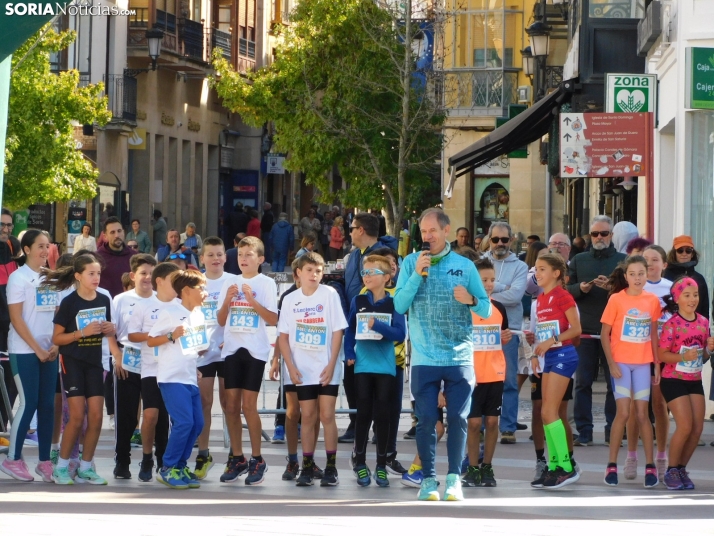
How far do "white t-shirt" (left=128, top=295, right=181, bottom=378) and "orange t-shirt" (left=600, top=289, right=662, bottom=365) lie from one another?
316 cm

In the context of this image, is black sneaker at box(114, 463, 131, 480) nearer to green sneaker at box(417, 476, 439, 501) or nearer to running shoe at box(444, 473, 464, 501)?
green sneaker at box(417, 476, 439, 501)

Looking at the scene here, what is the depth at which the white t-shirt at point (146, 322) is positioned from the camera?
10312 millimetres

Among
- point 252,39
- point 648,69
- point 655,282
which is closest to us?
point 655,282

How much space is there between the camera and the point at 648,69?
18.8 metres

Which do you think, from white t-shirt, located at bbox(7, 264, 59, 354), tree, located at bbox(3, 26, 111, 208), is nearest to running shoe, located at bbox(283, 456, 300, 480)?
white t-shirt, located at bbox(7, 264, 59, 354)

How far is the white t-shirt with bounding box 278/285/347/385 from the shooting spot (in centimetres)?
1030

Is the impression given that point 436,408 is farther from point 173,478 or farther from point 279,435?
point 279,435

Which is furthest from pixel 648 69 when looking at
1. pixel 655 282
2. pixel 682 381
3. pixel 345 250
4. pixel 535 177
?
pixel 345 250

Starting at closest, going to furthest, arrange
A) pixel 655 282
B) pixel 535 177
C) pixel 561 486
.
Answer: pixel 561 486 < pixel 655 282 < pixel 535 177

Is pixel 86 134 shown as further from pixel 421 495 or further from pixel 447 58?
pixel 421 495

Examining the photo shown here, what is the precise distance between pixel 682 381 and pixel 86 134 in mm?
34169

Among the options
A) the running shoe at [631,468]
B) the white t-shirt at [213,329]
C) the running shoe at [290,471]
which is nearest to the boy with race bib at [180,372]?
the white t-shirt at [213,329]

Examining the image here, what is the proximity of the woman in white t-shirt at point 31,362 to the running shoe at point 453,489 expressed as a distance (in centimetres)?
291

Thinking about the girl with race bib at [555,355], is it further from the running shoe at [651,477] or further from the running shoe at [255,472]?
the running shoe at [255,472]
